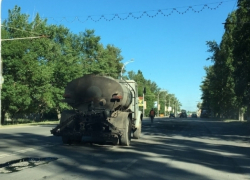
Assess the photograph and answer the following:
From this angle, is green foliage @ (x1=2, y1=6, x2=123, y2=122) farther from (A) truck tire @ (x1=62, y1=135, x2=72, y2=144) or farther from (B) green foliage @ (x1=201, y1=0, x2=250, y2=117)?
A: (A) truck tire @ (x1=62, y1=135, x2=72, y2=144)

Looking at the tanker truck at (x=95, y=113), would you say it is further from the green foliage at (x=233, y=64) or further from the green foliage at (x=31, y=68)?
the green foliage at (x=31, y=68)

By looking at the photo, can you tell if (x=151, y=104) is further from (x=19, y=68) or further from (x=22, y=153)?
(x=22, y=153)

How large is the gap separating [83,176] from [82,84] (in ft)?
22.5

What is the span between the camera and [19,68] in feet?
124

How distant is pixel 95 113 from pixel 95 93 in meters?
1.07

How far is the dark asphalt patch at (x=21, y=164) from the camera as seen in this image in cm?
907

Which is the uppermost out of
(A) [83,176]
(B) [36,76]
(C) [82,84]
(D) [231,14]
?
(D) [231,14]

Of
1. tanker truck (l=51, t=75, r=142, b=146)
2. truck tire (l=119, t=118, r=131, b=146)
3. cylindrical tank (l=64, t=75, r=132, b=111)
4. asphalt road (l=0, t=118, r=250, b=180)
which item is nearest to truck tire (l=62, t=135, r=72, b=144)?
tanker truck (l=51, t=75, r=142, b=146)

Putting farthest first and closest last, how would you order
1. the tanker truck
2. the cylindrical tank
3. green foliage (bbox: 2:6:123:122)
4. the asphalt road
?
green foliage (bbox: 2:6:123:122)
the cylindrical tank
the tanker truck
the asphalt road

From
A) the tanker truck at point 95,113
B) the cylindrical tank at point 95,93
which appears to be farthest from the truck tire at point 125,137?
the cylindrical tank at point 95,93

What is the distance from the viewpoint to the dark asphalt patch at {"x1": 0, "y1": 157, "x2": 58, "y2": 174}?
9068 millimetres

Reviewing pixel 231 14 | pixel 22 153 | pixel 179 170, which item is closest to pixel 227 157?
pixel 179 170

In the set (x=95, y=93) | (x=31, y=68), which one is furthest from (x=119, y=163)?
(x=31, y=68)

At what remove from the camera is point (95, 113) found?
13.8 meters
